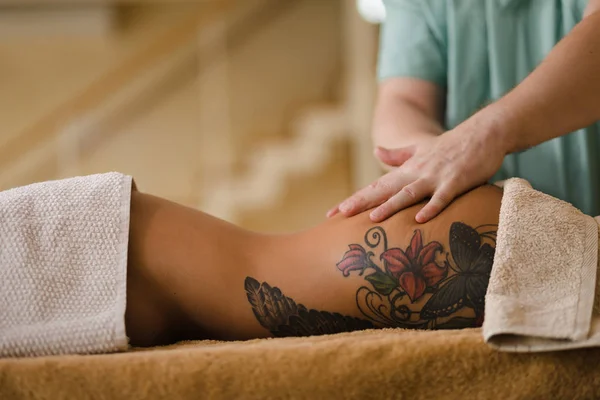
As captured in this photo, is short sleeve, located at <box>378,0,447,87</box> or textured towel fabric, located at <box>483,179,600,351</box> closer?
textured towel fabric, located at <box>483,179,600,351</box>

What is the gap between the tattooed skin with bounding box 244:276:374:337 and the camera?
0.89 m

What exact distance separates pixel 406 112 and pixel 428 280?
657 mm

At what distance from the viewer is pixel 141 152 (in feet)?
16.9

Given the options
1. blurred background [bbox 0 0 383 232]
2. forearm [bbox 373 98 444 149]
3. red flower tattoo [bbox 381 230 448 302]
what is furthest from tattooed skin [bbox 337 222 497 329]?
blurred background [bbox 0 0 383 232]

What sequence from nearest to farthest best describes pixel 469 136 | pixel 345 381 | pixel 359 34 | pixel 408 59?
pixel 345 381 < pixel 469 136 < pixel 408 59 < pixel 359 34

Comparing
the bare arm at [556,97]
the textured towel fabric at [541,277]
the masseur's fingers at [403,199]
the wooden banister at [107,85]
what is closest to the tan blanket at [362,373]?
the textured towel fabric at [541,277]

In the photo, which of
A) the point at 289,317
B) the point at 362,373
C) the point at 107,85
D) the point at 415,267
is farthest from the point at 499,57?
the point at 107,85

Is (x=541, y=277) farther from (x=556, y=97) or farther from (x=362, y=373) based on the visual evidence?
(x=556, y=97)

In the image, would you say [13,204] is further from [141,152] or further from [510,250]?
[141,152]

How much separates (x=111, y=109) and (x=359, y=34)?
6.76 feet

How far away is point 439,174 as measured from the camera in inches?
38.6

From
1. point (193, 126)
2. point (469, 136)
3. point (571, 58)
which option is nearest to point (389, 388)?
point (469, 136)

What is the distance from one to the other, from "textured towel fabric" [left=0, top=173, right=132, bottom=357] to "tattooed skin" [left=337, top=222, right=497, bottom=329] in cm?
30

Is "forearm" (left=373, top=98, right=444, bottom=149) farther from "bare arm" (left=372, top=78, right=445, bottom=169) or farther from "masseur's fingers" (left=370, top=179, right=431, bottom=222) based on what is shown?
"masseur's fingers" (left=370, top=179, right=431, bottom=222)
